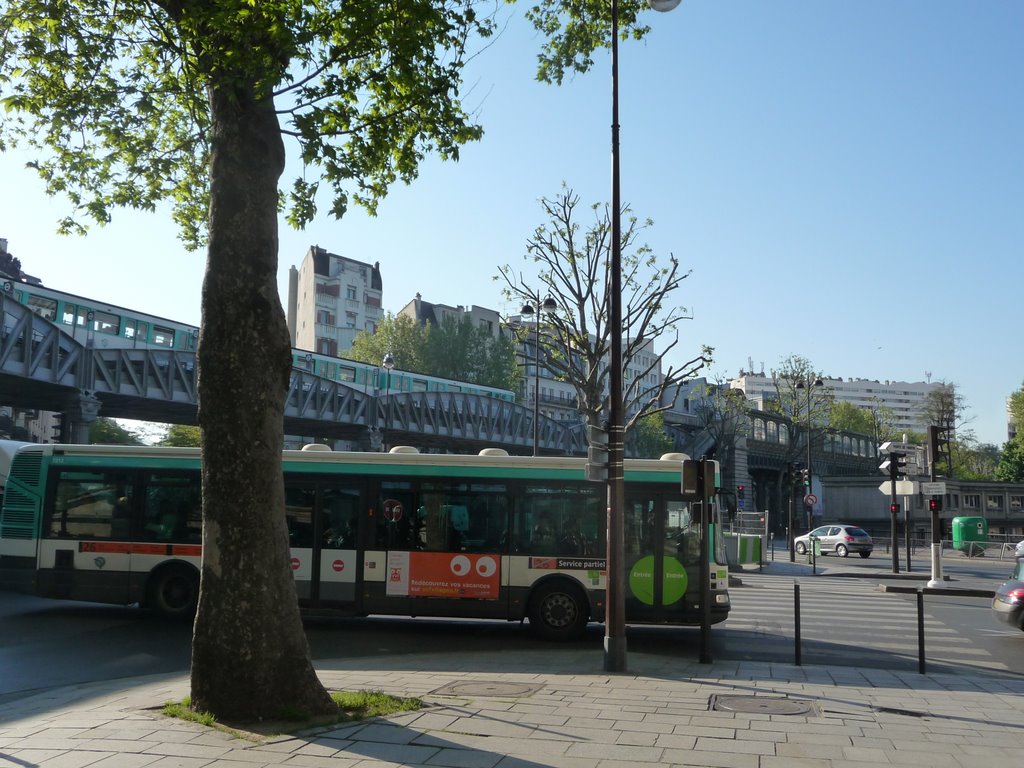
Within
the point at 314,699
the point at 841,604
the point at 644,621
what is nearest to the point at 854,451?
the point at 841,604

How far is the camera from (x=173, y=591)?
53.1 ft

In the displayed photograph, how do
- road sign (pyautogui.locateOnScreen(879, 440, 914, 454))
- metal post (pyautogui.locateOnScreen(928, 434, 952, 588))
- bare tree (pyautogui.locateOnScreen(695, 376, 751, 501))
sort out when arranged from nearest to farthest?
metal post (pyautogui.locateOnScreen(928, 434, 952, 588)) → road sign (pyautogui.locateOnScreen(879, 440, 914, 454)) → bare tree (pyautogui.locateOnScreen(695, 376, 751, 501))

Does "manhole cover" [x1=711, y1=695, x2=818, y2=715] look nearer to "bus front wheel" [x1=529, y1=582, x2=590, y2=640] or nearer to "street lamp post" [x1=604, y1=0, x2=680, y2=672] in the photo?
"street lamp post" [x1=604, y1=0, x2=680, y2=672]

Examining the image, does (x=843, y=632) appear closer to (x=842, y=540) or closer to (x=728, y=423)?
(x=842, y=540)

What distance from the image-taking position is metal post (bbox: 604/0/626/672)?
1159 cm

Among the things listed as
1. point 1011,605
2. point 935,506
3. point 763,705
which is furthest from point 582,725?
point 935,506

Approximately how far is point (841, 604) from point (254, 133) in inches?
701

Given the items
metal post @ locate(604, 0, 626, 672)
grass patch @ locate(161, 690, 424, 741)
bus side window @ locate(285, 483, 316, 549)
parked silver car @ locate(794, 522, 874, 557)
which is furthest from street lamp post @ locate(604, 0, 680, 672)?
parked silver car @ locate(794, 522, 874, 557)

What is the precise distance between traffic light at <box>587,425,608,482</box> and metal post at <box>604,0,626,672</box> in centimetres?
6

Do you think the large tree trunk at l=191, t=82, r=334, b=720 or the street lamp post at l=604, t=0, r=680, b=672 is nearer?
the large tree trunk at l=191, t=82, r=334, b=720

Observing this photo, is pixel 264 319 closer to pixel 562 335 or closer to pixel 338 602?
pixel 338 602

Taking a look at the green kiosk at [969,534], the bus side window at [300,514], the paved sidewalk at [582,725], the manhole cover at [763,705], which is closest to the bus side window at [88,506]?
the bus side window at [300,514]

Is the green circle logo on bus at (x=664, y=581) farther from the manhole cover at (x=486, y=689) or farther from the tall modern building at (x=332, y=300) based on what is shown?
the tall modern building at (x=332, y=300)

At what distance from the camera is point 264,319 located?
852 centimetres
